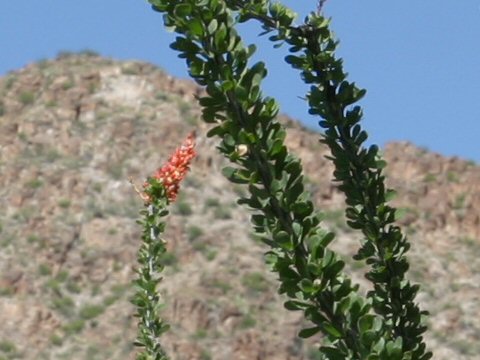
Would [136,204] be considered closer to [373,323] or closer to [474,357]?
[474,357]

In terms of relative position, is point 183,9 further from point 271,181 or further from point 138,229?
point 138,229

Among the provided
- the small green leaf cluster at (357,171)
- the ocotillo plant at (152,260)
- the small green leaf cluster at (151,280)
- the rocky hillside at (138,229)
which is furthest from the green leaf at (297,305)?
the rocky hillside at (138,229)

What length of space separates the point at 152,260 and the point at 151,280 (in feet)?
0.57

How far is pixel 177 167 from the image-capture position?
8.27m

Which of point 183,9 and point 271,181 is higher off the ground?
point 183,9

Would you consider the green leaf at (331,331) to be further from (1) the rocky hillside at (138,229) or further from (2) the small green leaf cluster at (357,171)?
(1) the rocky hillside at (138,229)

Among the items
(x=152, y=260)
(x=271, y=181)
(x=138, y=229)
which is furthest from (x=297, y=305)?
(x=138, y=229)

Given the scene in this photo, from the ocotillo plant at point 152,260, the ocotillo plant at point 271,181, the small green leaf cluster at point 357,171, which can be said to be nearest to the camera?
the ocotillo plant at point 271,181

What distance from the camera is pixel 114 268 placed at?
47344 mm

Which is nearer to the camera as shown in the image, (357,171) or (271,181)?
(271,181)

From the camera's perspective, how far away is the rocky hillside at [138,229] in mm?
42688

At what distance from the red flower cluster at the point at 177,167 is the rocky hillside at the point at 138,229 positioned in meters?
31.4

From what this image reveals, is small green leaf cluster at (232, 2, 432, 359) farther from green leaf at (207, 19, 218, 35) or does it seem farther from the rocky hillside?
the rocky hillside

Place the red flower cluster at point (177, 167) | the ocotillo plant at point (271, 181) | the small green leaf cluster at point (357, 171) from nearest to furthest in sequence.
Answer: the ocotillo plant at point (271, 181)
the small green leaf cluster at point (357, 171)
the red flower cluster at point (177, 167)
